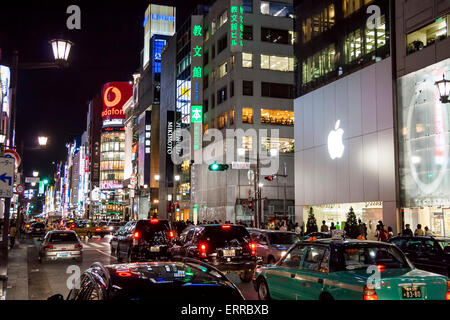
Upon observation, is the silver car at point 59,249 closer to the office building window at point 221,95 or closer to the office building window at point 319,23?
the office building window at point 319,23

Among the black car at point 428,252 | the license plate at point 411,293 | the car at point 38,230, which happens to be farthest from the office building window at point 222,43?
the license plate at point 411,293

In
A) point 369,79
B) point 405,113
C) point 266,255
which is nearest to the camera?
point 266,255

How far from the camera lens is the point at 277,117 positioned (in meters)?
55.6

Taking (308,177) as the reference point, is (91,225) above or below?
below

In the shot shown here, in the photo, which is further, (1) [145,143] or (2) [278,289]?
(1) [145,143]

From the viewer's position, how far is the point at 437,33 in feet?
85.0

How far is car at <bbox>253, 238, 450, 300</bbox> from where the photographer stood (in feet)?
24.9

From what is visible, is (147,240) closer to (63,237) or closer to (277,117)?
(63,237)

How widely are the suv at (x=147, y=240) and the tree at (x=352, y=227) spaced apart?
14.0 metres

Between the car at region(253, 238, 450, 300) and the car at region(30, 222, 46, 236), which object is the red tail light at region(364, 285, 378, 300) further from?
the car at region(30, 222, 46, 236)

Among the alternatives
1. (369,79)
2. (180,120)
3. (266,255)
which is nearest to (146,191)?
(180,120)

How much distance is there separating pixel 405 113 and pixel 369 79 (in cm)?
395

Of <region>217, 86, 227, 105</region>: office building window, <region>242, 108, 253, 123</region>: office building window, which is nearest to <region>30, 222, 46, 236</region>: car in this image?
<region>242, 108, 253, 123</region>: office building window

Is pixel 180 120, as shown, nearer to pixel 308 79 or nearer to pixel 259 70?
pixel 259 70
